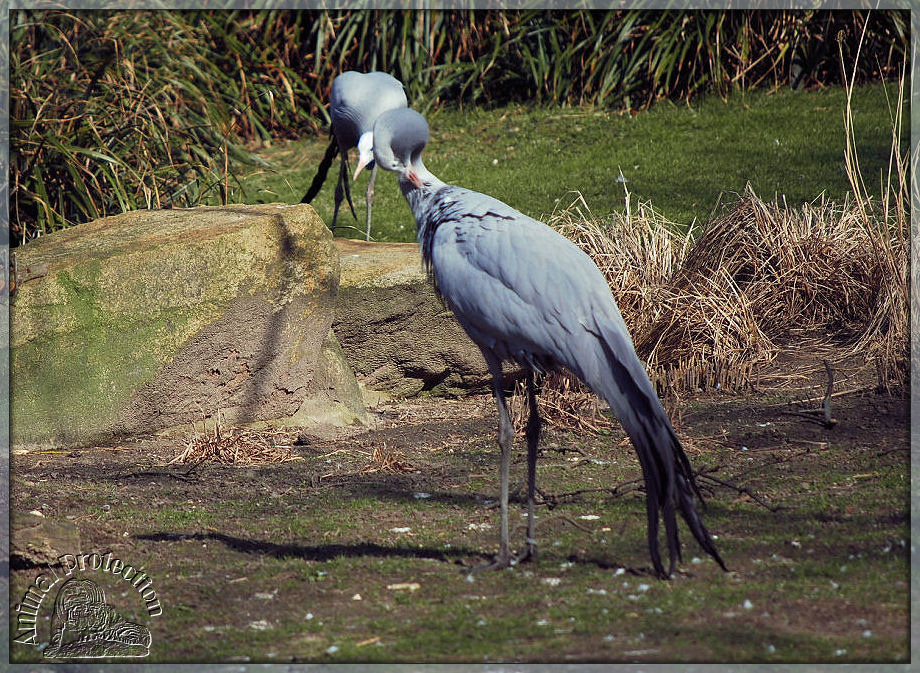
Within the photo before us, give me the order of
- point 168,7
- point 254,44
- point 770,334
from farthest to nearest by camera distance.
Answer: point 254,44
point 168,7
point 770,334

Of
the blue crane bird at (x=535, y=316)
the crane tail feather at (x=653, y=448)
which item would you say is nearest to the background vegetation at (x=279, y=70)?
the blue crane bird at (x=535, y=316)

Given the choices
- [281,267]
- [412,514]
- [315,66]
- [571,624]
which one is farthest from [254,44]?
[571,624]

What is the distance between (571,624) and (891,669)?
836 millimetres

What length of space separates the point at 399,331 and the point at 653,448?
2782 millimetres

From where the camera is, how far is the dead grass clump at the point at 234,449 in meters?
4.90

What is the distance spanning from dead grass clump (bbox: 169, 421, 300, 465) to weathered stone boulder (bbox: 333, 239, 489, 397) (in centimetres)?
92

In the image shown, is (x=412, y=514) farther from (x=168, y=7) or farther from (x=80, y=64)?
(x=168, y=7)

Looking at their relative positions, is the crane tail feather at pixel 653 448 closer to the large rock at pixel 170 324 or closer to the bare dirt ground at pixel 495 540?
the bare dirt ground at pixel 495 540

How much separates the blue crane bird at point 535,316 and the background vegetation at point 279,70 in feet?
13.3

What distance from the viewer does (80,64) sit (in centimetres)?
810

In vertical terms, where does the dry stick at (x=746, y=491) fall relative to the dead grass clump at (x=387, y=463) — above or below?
above

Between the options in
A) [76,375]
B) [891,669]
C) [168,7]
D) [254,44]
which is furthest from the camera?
[254,44]

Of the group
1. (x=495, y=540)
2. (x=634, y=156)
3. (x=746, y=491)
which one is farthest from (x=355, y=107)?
(x=634, y=156)

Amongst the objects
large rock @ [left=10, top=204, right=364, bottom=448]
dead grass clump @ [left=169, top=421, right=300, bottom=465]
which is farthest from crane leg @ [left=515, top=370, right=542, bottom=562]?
large rock @ [left=10, top=204, right=364, bottom=448]
